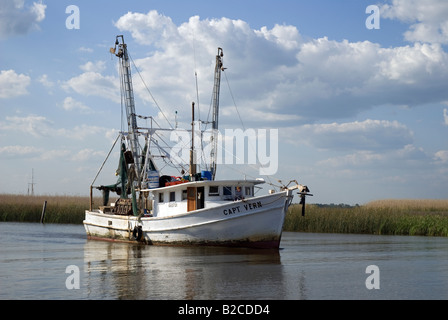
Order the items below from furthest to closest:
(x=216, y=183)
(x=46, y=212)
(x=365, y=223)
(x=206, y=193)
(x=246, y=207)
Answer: (x=46, y=212)
(x=365, y=223)
(x=206, y=193)
(x=216, y=183)
(x=246, y=207)

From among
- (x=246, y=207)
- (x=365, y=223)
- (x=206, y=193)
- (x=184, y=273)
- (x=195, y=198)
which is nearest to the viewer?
(x=184, y=273)

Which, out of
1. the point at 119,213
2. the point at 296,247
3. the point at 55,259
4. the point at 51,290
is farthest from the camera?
the point at 119,213

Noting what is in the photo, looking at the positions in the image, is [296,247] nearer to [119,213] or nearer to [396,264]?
[396,264]

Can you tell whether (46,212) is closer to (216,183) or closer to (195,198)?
(195,198)

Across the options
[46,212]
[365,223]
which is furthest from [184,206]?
[46,212]

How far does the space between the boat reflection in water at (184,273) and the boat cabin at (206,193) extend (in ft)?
6.94

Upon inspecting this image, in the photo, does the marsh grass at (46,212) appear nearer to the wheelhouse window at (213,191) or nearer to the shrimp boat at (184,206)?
the shrimp boat at (184,206)

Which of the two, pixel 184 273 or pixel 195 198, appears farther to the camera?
pixel 195 198

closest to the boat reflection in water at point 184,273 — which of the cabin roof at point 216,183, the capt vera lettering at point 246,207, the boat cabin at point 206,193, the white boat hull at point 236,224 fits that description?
the white boat hull at point 236,224

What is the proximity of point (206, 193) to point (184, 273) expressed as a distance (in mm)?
8416

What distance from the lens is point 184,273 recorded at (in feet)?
61.2
